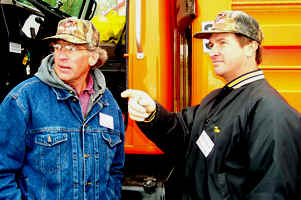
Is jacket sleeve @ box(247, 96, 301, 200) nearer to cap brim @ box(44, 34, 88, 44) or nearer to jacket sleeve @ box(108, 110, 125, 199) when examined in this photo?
jacket sleeve @ box(108, 110, 125, 199)

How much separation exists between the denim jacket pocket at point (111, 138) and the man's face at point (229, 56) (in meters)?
0.65

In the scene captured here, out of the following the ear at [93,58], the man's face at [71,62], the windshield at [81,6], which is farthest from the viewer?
the windshield at [81,6]

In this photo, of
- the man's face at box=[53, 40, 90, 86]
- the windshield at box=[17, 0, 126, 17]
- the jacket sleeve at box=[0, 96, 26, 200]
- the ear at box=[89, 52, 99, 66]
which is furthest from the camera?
the windshield at box=[17, 0, 126, 17]

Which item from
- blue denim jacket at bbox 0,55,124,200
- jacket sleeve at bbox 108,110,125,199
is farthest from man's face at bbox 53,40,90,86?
jacket sleeve at bbox 108,110,125,199

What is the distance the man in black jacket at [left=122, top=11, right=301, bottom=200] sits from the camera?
45.4 inches

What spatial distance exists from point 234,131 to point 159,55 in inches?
27.8

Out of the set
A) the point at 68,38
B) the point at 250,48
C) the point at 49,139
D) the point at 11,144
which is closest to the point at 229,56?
the point at 250,48

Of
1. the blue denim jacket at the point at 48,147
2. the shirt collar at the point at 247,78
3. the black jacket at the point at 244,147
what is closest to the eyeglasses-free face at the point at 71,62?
the blue denim jacket at the point at 48,147

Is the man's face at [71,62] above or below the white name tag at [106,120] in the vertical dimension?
above

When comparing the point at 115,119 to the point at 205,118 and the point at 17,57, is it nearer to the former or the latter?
the point at 205,118

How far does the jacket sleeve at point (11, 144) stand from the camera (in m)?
1.23

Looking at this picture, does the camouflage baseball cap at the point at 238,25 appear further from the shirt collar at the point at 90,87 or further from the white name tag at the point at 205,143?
the shirt collar at the point at 90,87

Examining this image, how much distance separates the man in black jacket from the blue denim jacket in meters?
0.27

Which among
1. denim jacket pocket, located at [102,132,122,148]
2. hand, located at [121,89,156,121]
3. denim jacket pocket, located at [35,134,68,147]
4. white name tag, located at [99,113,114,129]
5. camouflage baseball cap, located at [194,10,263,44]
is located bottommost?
denim jacket pocket, located at [102,132,122,148]
